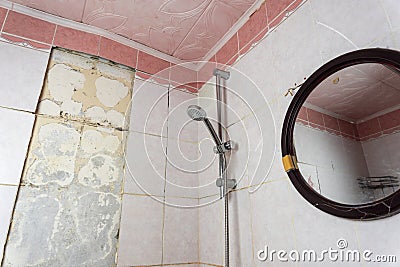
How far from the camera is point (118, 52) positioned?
1.54 metres

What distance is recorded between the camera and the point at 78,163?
1258mm

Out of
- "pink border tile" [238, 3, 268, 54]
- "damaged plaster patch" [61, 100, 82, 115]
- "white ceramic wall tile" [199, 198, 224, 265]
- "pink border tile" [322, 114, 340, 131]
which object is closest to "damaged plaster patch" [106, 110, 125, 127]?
"damaged plaster patch" [61, 100, 82, 115]

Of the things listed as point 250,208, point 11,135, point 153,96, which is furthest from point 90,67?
point 250,208

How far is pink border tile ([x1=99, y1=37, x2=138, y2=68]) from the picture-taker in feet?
4.94

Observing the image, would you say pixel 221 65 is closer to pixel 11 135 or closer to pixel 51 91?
pixel 51 91

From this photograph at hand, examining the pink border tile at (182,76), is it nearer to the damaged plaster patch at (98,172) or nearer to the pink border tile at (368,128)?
the damaged plaster patch at (98,172)

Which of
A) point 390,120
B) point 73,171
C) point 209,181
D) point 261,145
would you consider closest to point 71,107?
point 73,171

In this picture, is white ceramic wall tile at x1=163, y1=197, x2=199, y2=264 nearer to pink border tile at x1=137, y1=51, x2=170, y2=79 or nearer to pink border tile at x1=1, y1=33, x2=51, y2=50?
pink border tile at x1=137, y1=51, x2=170, y2=79

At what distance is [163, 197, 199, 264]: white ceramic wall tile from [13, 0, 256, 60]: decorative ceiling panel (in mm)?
915

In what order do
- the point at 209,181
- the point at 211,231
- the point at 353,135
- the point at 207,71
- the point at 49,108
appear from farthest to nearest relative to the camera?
the point at 207,71 → the point at 209,181 → the point at 211,231 → the point at 49,108 → the point at 353,135

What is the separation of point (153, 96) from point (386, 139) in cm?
117

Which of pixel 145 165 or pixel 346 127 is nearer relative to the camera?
pixel 346 127

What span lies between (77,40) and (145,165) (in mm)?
760

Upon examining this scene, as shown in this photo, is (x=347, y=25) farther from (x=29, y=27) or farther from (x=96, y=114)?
(x=29, y=27)
